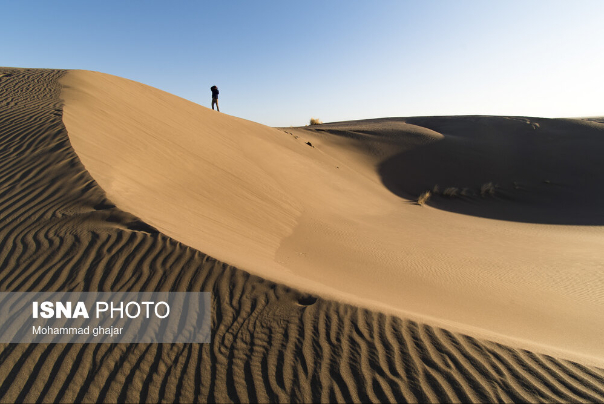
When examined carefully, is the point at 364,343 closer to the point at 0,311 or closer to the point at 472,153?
the point at 0,311

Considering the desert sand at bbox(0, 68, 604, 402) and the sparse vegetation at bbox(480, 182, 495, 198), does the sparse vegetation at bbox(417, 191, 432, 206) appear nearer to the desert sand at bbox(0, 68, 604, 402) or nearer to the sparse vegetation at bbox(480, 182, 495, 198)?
the desert sand at bbox(0, 68, 604, 402)

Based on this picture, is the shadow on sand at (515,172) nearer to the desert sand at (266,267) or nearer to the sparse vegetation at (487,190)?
the sparse vegetation at (487,190)

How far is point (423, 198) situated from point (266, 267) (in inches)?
364

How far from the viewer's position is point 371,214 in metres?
8.86

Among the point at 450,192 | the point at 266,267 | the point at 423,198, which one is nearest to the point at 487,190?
the point at 450,192

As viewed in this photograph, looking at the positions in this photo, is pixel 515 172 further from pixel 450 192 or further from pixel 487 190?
pixel 450 192

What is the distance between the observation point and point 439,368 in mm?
2424

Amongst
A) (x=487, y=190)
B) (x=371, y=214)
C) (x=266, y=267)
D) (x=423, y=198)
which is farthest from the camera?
(x=487, y=190)

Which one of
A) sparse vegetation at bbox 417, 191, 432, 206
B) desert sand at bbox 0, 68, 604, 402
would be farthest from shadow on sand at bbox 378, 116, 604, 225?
desert sand at bbox 0, 68, 604, 402

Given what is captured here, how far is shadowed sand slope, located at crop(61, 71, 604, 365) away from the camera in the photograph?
3.93 metres

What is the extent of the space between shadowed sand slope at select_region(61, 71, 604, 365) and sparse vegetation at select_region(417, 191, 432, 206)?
0.38m

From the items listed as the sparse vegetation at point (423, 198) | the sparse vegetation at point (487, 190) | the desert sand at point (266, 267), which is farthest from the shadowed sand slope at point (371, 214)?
the sparse vegetation at point (423, 198)

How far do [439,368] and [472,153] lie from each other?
1581cm

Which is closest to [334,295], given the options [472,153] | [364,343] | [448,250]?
[364,343]
